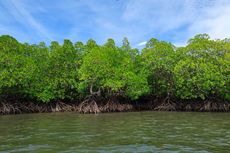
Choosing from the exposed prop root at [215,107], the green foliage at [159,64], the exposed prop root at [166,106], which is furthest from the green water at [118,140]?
the green foliage at [159,64]

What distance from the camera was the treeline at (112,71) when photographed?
20266 mm

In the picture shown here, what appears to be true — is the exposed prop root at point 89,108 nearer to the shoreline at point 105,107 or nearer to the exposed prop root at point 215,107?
the shoreline at point 105,107

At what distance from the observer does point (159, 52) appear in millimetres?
22781

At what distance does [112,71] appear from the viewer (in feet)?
68.7

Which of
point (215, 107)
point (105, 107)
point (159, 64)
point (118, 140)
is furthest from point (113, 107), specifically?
point (118, 140)

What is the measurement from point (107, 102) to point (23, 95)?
7.02 metres

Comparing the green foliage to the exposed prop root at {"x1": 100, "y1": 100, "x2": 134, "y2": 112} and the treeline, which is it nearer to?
the treeline

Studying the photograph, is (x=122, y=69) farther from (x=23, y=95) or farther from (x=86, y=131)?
(x=86, y=131)

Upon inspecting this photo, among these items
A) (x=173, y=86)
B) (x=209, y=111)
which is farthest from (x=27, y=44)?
(x=209, y=111)

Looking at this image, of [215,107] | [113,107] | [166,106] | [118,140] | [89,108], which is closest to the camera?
[118,140]

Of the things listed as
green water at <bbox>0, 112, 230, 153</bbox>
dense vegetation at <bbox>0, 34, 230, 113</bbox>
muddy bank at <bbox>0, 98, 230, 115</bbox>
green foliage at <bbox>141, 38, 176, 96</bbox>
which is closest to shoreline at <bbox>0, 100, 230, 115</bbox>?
muddy bank at <bbox>0, 98, 230, 115</bbox>

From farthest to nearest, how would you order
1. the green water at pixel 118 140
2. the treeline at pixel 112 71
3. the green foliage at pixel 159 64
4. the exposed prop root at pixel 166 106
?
the green foliage at pixel 159 64, the exposed prop root at pixel 166 106, the treeline at pixel 112 71, the green water at pixel 118 140

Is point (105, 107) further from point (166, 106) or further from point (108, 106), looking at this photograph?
point (166, 106)

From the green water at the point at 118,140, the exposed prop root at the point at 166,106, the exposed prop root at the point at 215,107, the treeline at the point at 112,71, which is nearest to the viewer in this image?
the green water at the point at 118,140
